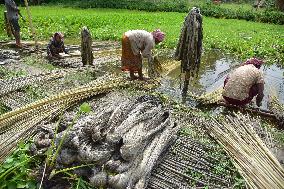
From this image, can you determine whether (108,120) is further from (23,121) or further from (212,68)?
(212,68)

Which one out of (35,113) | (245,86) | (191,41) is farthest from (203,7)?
(35,113)

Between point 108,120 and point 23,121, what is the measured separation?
1.54 m

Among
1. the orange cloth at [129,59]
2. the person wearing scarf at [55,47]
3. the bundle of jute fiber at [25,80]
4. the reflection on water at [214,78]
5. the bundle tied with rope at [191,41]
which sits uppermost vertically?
the bundle tied with rope at [191,41]

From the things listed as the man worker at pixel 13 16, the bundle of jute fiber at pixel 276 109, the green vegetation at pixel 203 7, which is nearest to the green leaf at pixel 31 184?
the bundle of jute fiber at pixel 276 109

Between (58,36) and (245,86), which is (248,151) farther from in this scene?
(58,36)

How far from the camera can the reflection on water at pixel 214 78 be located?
846 cm

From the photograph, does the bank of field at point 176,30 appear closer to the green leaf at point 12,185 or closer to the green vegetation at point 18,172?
the green vegetation at point 18,172

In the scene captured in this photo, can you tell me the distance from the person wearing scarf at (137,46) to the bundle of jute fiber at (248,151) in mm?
2254

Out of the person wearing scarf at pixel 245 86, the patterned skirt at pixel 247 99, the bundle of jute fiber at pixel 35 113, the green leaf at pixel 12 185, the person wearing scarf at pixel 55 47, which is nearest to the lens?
the green leaf at pixel 12 185

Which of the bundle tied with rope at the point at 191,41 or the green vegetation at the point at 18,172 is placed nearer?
the green vegetation at the point at 18,172

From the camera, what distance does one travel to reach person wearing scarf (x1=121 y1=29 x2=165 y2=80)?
300 inches

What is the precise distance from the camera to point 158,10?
24.2 metres

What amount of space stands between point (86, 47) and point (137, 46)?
6.80 feet

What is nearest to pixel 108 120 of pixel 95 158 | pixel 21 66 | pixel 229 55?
pixel 95 158
